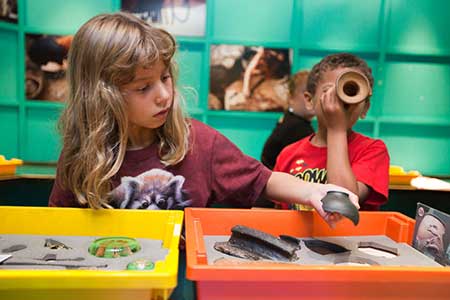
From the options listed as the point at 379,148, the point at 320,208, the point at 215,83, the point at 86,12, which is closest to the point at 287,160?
the point at 379,148

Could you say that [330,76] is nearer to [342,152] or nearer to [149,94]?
[342,152]

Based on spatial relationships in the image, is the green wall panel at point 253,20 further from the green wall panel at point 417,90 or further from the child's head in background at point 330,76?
the child's head in background at point 330,76

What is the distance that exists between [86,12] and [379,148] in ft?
6.91

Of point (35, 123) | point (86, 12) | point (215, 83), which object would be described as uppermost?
point (86, 12)

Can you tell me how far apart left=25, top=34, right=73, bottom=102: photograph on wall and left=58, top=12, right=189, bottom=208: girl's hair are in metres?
1.75

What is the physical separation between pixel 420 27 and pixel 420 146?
0.78 m

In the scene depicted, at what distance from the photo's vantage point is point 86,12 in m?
2.34

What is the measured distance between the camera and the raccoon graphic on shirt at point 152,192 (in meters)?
0.72

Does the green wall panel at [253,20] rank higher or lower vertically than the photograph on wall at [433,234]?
higher

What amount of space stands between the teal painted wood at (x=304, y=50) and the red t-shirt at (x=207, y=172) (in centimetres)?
156

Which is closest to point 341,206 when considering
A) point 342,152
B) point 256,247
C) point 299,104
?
point 256,247

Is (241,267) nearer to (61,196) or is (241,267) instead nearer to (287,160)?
(61,196)

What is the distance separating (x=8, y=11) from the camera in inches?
86.1

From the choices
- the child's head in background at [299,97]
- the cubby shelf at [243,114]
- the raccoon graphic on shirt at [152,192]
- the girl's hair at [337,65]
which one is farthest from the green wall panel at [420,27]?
the raccoon graphic on shirt at [152,192]
